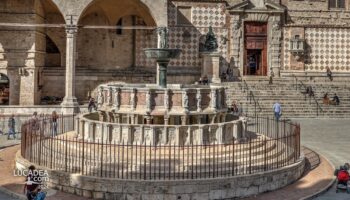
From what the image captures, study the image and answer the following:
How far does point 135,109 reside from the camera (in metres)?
13.6

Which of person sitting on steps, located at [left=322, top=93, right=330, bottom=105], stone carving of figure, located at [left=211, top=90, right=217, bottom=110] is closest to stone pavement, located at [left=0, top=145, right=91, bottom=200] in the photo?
stone carving of figure, located at [left=211, top=90, right=217, bottom=110]

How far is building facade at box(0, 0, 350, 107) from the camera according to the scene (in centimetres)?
2908

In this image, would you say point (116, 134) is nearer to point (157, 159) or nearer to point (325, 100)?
point (157, 159)

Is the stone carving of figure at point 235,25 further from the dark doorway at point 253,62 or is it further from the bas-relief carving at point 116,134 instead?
the bas-relief carving at point 116,134

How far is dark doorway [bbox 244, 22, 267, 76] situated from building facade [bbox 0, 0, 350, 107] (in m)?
0.07

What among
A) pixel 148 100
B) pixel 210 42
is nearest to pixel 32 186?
pixel 148 100


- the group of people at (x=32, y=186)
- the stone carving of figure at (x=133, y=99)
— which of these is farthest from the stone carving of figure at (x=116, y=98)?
the group of people at (x=32, y=186)

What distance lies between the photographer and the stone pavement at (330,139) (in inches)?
554

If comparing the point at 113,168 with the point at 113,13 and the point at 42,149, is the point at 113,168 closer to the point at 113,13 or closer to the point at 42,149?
the point at 42,149

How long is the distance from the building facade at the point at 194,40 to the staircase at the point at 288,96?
186 cm

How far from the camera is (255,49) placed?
31812 millimetres

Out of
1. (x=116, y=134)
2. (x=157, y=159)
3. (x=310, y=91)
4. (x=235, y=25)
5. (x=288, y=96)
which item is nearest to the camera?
(x=157, y=159)

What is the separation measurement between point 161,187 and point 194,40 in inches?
858

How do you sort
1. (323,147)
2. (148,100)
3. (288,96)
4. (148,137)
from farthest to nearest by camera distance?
1. (288,96)
2. (323,147)
3. (148,100)
4. (148,137)
